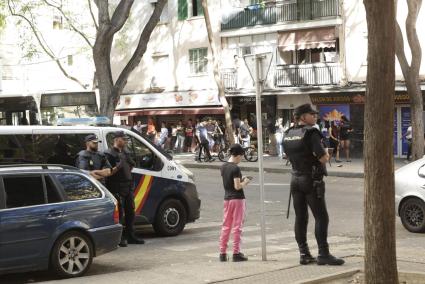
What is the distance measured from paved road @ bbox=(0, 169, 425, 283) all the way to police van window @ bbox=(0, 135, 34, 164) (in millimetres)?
1904

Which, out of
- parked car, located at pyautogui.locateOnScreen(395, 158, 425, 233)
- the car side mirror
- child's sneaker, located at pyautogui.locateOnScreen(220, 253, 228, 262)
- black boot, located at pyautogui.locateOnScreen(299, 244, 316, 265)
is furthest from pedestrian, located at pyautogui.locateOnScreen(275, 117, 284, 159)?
black boot, located at pyautogui.locateOnScreen(299, 244, 316, 265)

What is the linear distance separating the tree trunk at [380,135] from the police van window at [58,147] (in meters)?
5.88

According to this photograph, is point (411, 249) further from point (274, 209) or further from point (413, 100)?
point (413, 100)

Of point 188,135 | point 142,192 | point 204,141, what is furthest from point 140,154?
point 188,135

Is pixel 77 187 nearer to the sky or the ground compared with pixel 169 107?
nearer to the ground

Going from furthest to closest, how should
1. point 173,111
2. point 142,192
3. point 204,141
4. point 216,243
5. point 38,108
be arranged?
point 173,111
point 204,141
point 38,108
point 142,192
point 216,243

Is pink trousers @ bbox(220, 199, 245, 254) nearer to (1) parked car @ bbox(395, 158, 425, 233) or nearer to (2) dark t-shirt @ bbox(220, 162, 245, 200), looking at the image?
(2) dark t-shirt @ bbox(220, 162, 245, 200)

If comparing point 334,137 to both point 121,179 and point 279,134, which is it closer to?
point 279,134

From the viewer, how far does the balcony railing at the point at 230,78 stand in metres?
33.4

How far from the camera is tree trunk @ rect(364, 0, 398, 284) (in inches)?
220

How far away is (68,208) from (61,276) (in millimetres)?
802

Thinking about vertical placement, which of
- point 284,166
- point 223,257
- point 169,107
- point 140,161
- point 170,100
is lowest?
point 284,166

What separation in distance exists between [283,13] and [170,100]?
7.77 m

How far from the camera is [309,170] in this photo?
7.69 m
